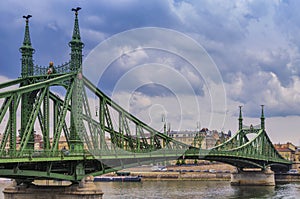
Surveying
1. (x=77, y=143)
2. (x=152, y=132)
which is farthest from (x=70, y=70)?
(x=152, y=132)

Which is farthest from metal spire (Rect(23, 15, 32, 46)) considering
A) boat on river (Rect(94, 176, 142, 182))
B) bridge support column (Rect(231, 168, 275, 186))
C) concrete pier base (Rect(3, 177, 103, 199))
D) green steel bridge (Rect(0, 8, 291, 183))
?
boat on river (Rect(94, 176, 142, 182))

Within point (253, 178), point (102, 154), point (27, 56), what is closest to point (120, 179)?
point (253, 178)

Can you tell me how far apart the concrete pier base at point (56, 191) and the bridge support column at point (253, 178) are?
62269mm

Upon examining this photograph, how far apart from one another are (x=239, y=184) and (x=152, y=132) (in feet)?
151

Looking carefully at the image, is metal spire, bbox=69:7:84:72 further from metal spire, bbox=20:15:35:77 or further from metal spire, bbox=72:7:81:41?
metal spire, bbox=20:15:35:77

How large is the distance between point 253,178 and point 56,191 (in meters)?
67.5

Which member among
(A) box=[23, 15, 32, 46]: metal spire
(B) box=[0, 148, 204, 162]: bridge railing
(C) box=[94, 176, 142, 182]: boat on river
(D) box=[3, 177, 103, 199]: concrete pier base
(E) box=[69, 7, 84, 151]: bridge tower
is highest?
(A) box=[23, 15, 32, 46]: metal spire

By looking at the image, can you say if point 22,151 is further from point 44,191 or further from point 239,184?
point 239,184

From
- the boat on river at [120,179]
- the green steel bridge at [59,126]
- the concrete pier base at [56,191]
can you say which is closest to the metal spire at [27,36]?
the green steel bridge at [59,126]

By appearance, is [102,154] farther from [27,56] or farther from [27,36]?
[27,36]

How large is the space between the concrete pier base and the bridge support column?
2452 inches

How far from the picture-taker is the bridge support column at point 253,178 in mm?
106562

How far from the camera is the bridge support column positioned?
350 feet

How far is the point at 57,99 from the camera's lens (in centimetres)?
5206
